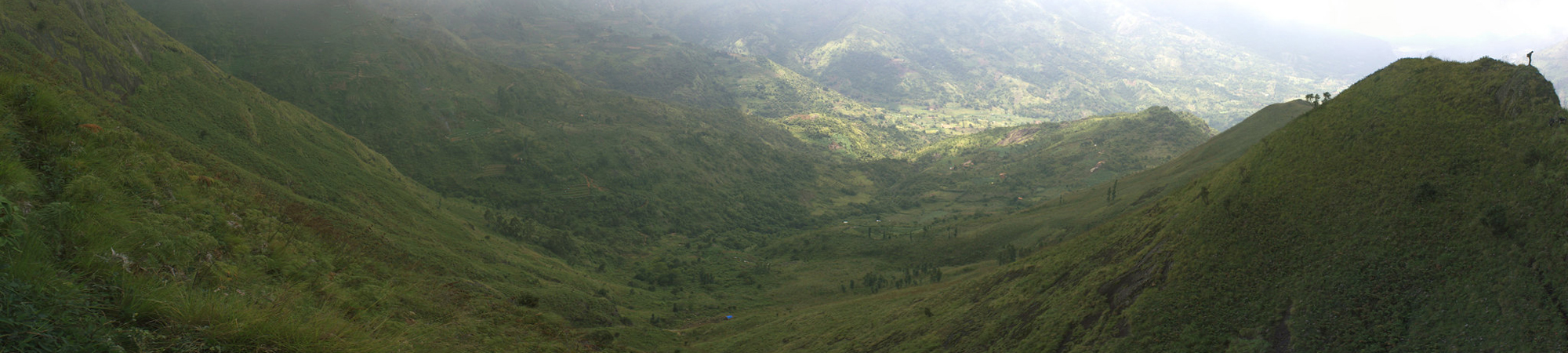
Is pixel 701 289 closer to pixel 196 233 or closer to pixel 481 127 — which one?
pixel 481 127

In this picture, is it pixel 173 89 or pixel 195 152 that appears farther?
pixel 173 89

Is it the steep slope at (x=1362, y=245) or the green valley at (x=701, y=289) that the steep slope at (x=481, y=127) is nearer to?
the green valley at (x=701, y=289)

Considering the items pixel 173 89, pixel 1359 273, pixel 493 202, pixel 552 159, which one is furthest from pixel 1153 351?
pixel 552 159

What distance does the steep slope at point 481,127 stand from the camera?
124750 mm

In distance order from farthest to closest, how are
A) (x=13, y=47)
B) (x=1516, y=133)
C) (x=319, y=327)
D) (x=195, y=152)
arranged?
(x=195, y=152) → (x=13, y=47) → (x=1516, y=133) → (x=319, y=327)

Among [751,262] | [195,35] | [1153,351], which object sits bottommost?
[751,262]

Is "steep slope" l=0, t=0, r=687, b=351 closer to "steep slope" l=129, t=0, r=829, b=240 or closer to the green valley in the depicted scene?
the green valley

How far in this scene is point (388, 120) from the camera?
127312mm

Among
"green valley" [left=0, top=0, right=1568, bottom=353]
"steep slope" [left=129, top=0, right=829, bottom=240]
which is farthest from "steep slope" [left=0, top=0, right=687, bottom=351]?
"steep slope" [left=129, top=0, right=829, bottom=240]

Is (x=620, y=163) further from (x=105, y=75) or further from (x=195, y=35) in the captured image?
(x=105, y=75)

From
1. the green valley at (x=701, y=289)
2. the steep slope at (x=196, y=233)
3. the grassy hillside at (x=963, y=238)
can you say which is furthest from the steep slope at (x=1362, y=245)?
the grassy hillside at (x=963, y=238)

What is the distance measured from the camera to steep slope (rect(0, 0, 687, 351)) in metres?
9.51

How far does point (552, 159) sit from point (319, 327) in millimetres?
141839

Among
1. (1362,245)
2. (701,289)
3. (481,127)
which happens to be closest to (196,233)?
(1362,245)
